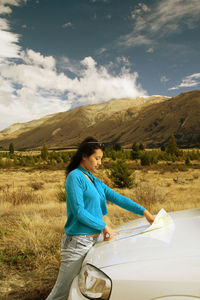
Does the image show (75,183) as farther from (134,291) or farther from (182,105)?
(182,105)

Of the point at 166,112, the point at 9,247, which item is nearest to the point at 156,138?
the point at 166,112

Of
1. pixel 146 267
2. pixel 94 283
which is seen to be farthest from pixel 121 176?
pixel 146 267

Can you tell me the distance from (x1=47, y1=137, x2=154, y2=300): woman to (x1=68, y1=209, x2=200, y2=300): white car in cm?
12

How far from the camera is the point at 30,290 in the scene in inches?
124

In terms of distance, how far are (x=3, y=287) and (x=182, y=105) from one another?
16009cm

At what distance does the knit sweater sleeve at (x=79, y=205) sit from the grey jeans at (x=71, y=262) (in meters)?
0.15

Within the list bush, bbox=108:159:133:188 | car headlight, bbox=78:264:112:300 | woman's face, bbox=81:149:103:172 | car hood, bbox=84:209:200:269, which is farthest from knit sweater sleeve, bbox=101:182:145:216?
bush, bbox=108:159:133:188

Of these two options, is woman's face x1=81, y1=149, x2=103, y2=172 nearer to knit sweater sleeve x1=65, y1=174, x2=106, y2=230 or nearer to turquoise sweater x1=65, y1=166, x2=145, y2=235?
turquoise sweater x1=65, y1=166, x2=145, y2=235

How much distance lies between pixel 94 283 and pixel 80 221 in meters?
0.55

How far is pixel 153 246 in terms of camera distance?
1.82 metres

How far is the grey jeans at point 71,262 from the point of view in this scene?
6.96 feet

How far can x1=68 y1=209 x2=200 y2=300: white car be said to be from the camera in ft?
4.78

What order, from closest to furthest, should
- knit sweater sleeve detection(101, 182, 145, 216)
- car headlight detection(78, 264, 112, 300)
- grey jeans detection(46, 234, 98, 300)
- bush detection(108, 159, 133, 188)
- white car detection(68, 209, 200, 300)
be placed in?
white car detection(68, 209, 200, 300) → car headlight detection(78, 264, 112, 300) → grey jeans detection(46, 234, 98, 300) → knit sweater sleeve detection(101, 182, 145, 216) → bush detection(108, 159, 133, 188)

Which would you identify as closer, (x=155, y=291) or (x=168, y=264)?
(x=155, y=291)
